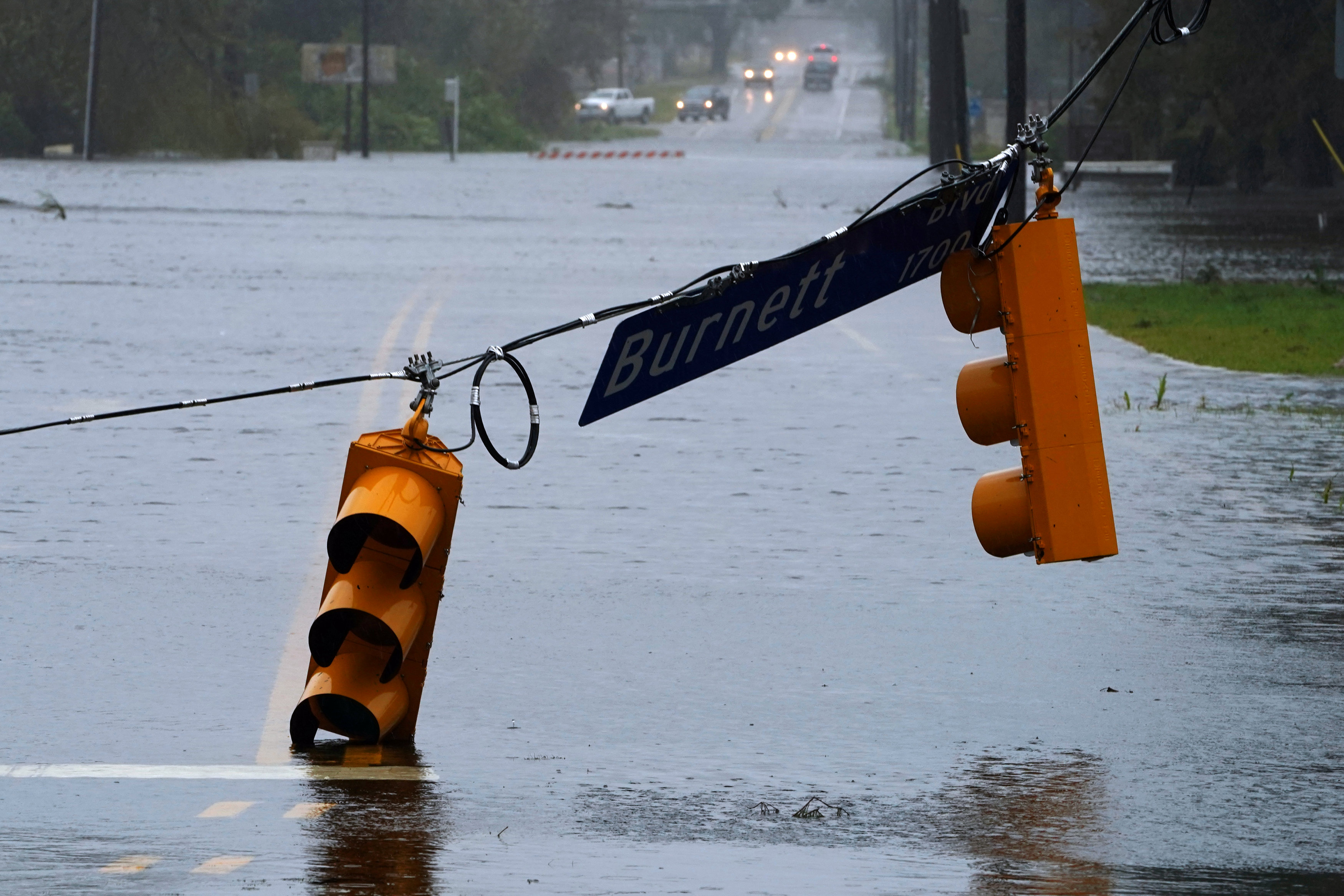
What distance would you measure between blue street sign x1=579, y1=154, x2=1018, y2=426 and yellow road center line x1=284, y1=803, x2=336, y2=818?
1.54 meters

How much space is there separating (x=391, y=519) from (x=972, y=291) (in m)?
1.87

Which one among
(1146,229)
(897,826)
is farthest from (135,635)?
(1146,229)

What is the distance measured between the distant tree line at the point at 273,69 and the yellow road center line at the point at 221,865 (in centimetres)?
7428

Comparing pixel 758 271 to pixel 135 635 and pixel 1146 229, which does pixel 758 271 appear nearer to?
pixel 135 635

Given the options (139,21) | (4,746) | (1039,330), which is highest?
(139,21)

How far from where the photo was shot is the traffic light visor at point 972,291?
22.6 ft

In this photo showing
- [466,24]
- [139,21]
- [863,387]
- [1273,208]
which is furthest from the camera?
[466,24]

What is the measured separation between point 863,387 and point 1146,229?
21663mm

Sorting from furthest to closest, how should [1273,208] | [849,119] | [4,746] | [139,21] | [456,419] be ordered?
[849,119]
[139,21]
[1273,208]
[456,419]
[4,746]

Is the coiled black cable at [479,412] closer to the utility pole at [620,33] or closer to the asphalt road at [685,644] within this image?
the asphalt road at [685,644]

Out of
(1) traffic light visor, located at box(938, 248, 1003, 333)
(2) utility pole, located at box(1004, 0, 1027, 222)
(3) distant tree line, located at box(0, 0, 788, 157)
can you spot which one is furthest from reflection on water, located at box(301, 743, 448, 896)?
(3) distant tree line, located at box(0, 0, 788, 157)

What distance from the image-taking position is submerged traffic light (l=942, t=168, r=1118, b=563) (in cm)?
673

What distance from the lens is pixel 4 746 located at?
6602 millimetres

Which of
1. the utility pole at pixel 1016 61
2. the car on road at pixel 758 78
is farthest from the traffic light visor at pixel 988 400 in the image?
the car on road at pixel 758 78
